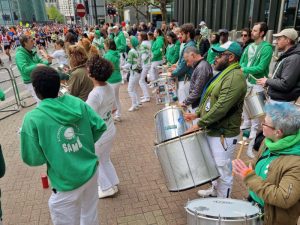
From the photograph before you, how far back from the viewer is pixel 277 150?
206 centimetres

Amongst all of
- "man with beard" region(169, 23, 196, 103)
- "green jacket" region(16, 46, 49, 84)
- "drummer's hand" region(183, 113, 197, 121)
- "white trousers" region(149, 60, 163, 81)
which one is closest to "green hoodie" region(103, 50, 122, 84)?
"man with beard" region(169, 23, 196, 103)

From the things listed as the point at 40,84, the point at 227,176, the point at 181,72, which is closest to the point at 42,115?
the point at 40,84

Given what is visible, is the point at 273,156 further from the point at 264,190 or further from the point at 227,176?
the point at 227,176

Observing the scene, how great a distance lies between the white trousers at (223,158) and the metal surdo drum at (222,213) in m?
0.91

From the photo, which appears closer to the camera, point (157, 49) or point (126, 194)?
point (126, 194)

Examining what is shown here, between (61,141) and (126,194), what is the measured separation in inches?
82.8

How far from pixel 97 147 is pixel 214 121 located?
1.52 m

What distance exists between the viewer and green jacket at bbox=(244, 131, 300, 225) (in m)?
1.91

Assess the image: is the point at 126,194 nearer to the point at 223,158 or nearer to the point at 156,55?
the point at 223,158

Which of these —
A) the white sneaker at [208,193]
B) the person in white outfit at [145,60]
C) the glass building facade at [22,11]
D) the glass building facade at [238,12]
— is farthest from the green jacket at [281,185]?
the glass building facade at [22,11]

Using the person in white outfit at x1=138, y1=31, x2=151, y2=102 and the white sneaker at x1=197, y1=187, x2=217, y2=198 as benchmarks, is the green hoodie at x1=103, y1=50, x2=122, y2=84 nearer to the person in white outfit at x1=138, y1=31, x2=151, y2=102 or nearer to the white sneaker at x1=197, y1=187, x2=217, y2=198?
the person in white outfit at x1=138, y1=31, x2=151, y2=102

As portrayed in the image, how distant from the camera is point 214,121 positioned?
322 cm

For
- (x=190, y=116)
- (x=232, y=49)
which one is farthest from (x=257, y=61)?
(x=190, y=116)

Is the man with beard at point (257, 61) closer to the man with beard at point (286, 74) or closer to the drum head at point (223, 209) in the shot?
the man with beard at point (286, 74)
